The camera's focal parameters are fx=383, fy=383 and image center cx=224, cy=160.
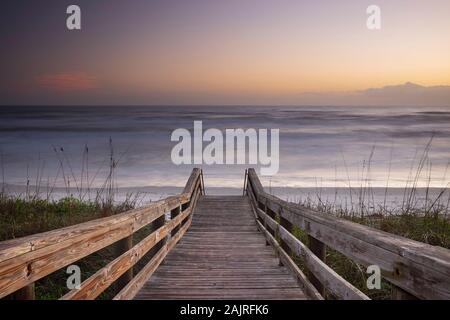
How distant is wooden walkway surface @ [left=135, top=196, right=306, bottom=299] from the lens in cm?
355

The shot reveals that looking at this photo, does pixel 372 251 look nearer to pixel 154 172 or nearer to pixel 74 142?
pixel 154 172

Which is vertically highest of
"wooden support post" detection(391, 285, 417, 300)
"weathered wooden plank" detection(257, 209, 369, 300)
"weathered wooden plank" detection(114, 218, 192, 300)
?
"wooden support post" detection(391, 285, 417, 300)

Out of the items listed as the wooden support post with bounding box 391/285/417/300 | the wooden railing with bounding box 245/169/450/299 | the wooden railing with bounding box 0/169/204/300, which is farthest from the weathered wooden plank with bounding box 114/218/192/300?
the wooden support post with bounding box 391/285/417/300

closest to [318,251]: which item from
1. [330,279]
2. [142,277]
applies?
[330,279]

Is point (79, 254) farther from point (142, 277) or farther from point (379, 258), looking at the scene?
point (379, 258)

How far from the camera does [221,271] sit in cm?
431

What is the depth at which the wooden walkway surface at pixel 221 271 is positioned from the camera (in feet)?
11.6

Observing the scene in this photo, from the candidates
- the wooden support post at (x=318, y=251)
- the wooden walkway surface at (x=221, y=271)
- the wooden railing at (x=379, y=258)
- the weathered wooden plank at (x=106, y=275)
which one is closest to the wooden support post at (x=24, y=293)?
the weathered wooden plank at (x=106, y=275)

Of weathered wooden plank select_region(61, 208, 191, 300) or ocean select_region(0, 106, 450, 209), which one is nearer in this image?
weathered wooden plank select_region(61, 208, 191, 300)

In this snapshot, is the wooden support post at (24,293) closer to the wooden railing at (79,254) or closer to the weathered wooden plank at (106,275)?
the wooden railing at (79,254)

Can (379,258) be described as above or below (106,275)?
above

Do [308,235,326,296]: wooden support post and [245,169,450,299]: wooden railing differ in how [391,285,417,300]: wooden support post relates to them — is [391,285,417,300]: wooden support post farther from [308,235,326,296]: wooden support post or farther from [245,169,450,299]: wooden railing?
[308,235,326,296]: wooden support post
